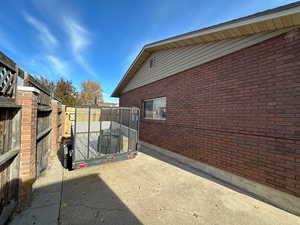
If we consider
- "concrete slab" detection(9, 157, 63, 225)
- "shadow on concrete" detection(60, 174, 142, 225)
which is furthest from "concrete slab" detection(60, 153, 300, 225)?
"concrete slab" detection(9, 157, 63, 225)

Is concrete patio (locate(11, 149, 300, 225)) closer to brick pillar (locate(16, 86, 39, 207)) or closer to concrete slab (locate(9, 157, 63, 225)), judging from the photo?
concrete slab (locate(9, 157, 63, 225))

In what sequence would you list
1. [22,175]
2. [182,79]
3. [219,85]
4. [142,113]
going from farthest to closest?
1. [142,113]
2. [182,79]
3. [219,85]
4. [22,175]

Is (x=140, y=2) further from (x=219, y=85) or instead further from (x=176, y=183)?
(x=176, y=183)

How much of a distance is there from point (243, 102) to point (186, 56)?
300 centimetres

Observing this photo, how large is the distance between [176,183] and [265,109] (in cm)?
296

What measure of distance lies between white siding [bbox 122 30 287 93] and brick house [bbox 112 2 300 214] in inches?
1.1

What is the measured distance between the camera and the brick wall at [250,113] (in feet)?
8.57

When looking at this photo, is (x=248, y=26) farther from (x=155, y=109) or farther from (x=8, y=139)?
(x=8, y=139)

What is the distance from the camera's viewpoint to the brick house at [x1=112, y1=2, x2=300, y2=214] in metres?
2.60

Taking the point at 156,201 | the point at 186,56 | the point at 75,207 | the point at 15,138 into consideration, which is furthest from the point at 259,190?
the point at 15,138

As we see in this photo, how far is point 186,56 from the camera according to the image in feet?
17.2

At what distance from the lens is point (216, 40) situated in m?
4.09

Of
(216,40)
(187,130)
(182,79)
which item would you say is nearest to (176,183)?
(187,130)

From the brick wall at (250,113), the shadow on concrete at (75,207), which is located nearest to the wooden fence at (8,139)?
the shadow on concrete at (75,207)
